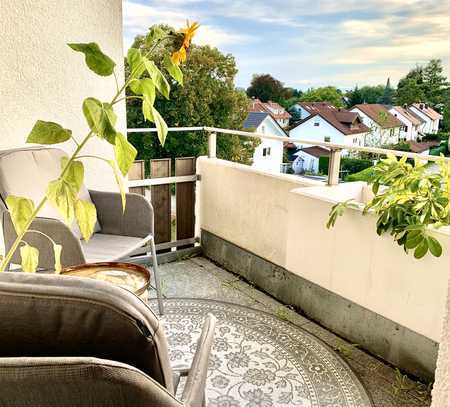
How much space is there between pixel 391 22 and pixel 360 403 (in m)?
2.85

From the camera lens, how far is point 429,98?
225 cm

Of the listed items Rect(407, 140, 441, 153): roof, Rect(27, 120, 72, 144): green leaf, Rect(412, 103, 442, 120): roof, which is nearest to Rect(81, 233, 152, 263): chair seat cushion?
Rect(27, 120, 72, 144): green leaf

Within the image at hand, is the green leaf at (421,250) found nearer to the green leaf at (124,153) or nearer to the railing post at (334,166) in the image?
the railing post at (334,166)

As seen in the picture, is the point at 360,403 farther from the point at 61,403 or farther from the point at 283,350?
the point at 61,403

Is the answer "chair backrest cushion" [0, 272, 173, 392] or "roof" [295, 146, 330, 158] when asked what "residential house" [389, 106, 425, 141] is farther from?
"chair backrest cushion" [0, 272, 173, 392]

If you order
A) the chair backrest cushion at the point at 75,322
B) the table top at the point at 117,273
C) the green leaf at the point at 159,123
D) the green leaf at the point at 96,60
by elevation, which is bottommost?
the table top at the point at 117,273

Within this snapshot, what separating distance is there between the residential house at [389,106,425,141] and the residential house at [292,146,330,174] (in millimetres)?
459

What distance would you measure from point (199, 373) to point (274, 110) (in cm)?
233

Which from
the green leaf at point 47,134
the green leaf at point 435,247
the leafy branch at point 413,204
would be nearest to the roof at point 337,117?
the leafy branch at point 413,204

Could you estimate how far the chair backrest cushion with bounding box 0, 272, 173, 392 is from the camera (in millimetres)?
683

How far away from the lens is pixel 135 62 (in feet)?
3.72

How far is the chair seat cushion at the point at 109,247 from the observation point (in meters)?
2.25

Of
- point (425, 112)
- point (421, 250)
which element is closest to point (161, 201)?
point (425, 112)

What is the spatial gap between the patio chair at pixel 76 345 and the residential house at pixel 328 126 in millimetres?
2062
